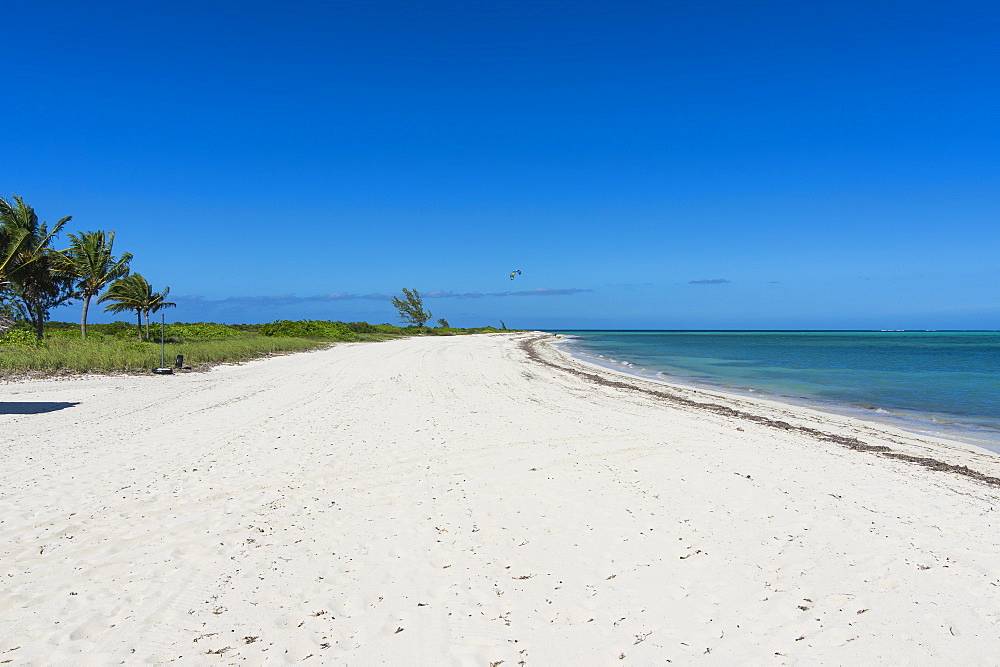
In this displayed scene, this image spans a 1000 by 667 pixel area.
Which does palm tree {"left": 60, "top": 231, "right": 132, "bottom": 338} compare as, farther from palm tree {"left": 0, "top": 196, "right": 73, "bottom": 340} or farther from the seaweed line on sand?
the seaweed line on sand

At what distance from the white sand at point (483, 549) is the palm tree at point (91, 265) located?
2761 centimetres

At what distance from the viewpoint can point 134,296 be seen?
3578 centimetres

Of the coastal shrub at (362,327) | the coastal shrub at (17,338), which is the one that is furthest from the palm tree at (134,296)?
the coastal shrub at (362,327)

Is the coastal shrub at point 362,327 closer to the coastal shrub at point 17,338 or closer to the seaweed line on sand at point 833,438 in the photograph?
the coastal shrub at point 17,338

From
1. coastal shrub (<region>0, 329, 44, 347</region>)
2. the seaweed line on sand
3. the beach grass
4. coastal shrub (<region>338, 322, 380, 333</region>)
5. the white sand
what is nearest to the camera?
the white sand

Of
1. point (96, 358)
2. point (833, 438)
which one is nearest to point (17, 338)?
point (96, 358)

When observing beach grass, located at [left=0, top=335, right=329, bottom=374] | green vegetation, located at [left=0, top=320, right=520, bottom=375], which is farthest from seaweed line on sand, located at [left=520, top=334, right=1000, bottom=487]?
green vegetation, located at [left=0, top=320, right=520, bottom=375]

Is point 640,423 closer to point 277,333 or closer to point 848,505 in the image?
point 848,505

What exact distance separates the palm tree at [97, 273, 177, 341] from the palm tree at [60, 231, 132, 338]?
2.75 m

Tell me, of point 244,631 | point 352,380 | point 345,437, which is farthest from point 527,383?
point 244,631

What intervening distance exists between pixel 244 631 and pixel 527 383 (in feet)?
44.1

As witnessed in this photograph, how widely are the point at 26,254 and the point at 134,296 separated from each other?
17621 mm

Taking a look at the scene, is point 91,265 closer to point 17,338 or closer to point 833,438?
point 17,338

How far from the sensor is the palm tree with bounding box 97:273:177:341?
34844 mm
